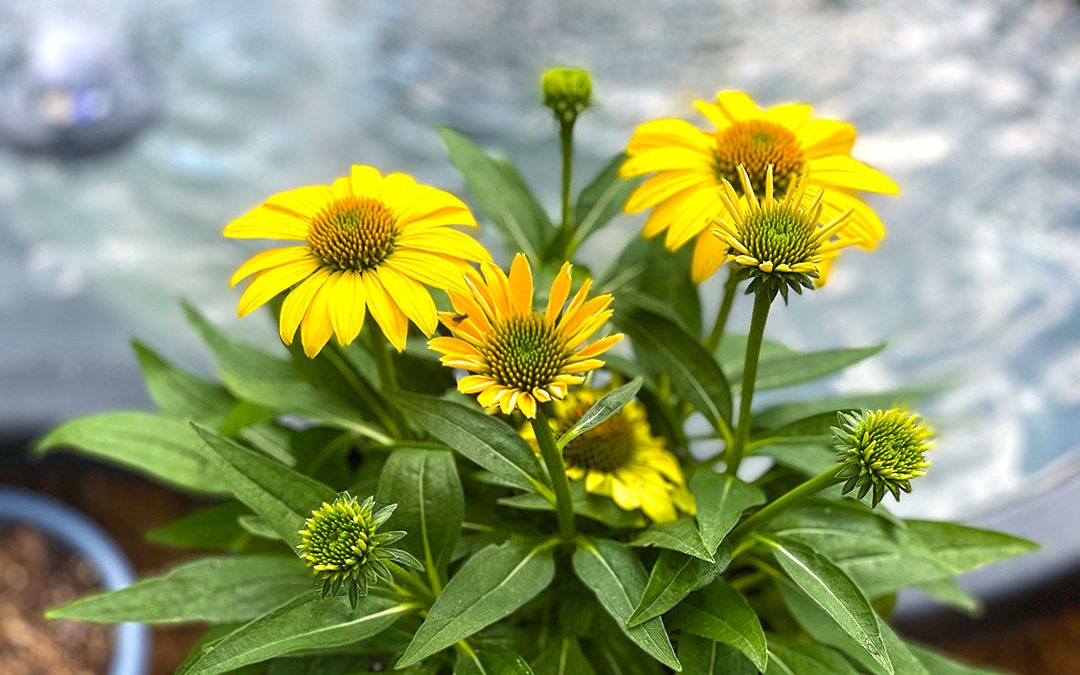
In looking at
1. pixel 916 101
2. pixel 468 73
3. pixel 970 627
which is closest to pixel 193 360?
pixel 468 73

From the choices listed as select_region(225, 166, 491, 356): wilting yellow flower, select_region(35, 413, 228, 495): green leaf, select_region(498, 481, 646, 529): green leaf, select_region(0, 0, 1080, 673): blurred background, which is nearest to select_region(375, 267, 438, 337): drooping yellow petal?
select_region(225, 166, 491, 356): wilting yellow flower

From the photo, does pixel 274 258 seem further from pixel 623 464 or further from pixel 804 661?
pixel 804 661

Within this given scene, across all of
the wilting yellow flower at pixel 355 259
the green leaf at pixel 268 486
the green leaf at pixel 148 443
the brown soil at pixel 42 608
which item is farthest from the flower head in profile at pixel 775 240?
the brown soil at pixel 42 608

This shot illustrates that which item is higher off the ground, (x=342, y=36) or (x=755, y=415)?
(x=342, y=36)

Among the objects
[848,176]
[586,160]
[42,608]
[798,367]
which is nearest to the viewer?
[848,176]

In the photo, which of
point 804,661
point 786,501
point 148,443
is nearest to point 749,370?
point 786,501

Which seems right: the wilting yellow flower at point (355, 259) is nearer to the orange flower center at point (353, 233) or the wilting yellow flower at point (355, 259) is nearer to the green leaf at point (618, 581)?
the orange flower center at point (353, 233)

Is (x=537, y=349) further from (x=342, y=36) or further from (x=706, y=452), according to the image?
(x=342, y=36)
